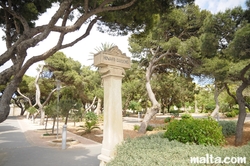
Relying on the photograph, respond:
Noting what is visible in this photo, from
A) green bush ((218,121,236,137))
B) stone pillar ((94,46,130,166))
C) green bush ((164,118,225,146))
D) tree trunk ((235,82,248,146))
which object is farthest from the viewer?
green bush ((218,121,236,137))

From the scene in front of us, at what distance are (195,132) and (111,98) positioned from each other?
9.00 feet

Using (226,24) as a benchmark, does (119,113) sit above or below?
below

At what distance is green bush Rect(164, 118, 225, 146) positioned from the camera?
5750 millimetres

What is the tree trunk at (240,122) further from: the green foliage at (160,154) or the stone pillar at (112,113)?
the stone pillar at (112,113)

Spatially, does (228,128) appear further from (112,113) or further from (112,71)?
(112,71)

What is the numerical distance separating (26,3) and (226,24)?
8.92 meters

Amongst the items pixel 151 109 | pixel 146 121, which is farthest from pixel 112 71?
pixel 151 109

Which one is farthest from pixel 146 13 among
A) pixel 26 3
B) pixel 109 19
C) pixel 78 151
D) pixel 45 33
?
pixel 78 151

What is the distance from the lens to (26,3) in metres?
6.75

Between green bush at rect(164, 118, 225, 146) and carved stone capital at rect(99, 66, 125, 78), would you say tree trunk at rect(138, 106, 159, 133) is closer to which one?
green bush at rect(164, 118, 225, 146)

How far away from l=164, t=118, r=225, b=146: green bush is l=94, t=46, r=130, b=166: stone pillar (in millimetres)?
1850

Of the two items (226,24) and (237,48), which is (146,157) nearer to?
(237,48)

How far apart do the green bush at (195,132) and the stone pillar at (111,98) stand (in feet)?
6.07

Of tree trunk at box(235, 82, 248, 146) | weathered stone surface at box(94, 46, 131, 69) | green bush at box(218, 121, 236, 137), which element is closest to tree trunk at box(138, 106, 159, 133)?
green bush at box(218, 121, 236, 137)
